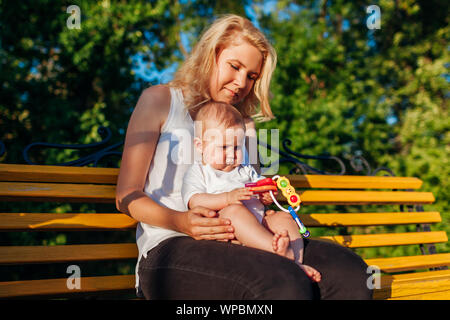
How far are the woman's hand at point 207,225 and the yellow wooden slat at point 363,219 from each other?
1.17 meters

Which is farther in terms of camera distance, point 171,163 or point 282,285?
point 171,163

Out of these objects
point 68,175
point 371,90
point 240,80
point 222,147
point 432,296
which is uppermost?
point 371,90

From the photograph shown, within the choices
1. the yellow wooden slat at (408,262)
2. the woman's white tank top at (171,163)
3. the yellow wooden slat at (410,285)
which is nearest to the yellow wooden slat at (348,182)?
the yellow wooden slat at (408,262)

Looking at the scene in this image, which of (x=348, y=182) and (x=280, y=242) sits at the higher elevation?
(x=348, y=182)

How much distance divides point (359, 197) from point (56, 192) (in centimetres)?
225

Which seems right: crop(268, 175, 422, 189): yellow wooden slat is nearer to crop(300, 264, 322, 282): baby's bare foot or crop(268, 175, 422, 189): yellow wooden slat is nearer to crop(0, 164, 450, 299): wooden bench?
crop(0, 164, 450, 299): wooden bench

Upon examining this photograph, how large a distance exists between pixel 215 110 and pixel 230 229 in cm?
67

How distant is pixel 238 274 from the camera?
1347mm

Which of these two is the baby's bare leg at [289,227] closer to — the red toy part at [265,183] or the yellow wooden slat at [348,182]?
the red toy part at [265,183]

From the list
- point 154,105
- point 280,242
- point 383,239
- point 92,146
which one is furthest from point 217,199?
point 383,239

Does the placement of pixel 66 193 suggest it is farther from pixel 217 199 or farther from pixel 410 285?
pixel 410 285

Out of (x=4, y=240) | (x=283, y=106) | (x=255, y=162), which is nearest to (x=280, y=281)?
(x=255, y=162)

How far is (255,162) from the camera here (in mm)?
2326
